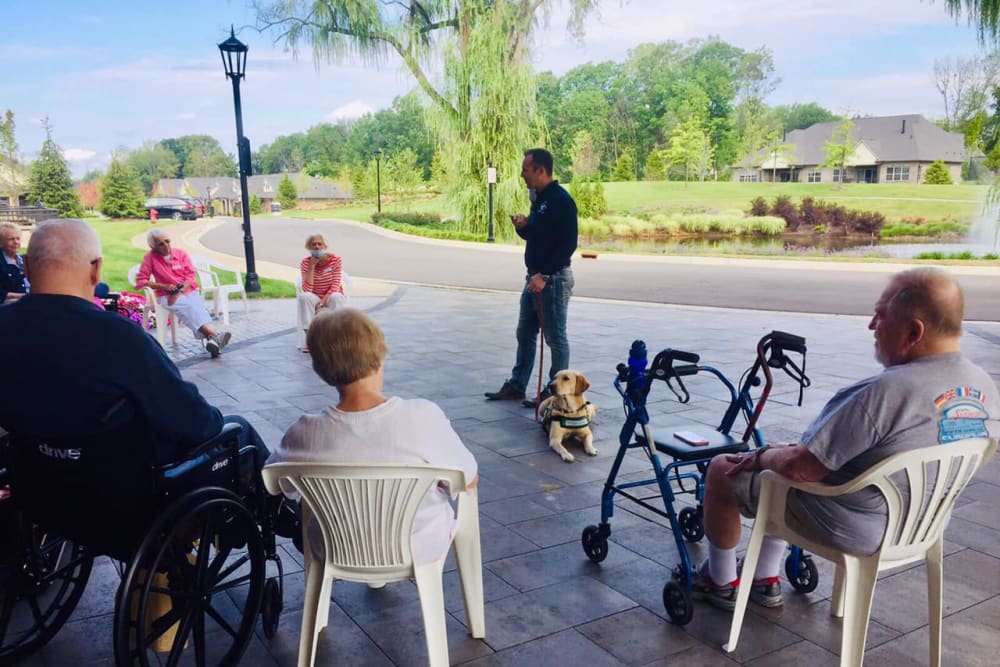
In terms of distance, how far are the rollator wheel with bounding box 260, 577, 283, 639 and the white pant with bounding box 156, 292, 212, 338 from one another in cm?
530

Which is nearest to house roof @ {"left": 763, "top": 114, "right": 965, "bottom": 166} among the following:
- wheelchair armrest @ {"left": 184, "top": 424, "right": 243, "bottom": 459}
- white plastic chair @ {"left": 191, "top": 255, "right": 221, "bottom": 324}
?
white plastic chair @ {"left": 191, "top": 255, "right": 221, "bottom": 324}

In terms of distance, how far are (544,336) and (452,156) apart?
20617 millimetres

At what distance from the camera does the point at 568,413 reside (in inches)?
172

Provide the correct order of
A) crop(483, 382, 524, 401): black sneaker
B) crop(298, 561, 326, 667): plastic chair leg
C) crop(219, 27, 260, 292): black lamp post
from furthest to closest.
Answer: crop(219, 27, 260, 292): black lamp post
crop(483, 382, 524, 401): black sneaker
crop(298, 561, 326, 667): plastic chair leg

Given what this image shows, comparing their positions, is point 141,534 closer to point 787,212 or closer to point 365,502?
point 365,502

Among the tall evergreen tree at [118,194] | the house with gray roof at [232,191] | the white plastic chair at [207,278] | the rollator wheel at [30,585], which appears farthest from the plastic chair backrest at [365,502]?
the house with gray roof at [232,191]

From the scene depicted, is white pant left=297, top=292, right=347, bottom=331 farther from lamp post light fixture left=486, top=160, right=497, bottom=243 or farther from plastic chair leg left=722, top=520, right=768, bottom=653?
lamp post light fixture left=486, top=160, right=497, bottom=243

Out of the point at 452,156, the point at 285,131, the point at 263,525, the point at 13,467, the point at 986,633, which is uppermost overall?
the point at 285,131

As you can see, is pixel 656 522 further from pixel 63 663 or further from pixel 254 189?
pixel 254 189

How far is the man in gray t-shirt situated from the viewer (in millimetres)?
2031

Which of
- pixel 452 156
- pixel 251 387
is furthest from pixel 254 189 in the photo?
pixel 251 387

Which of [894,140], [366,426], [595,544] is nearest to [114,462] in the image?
[366,426]

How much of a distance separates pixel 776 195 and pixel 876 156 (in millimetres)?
20785

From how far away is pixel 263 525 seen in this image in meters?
2.62
